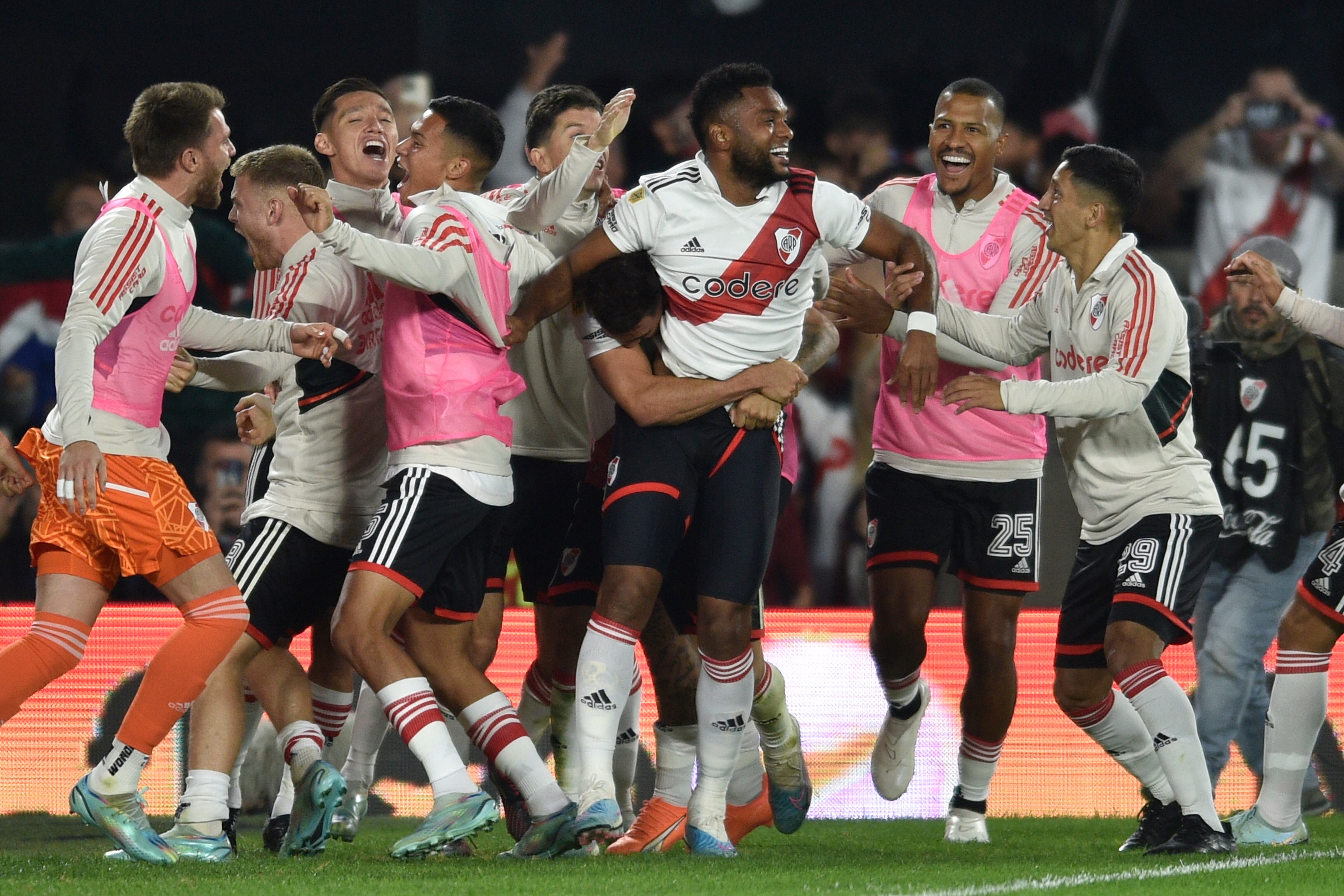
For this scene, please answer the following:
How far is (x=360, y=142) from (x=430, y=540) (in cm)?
155

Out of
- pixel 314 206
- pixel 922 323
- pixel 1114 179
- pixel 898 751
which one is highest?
pixel 1114 179

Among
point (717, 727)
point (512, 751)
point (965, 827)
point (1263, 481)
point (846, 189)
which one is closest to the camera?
point (512, 751)

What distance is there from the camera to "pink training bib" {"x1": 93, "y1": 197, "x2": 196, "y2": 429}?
14.1 feet

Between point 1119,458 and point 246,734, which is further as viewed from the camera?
point 246,734

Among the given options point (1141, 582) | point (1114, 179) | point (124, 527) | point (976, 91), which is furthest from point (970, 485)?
point (124, 527)

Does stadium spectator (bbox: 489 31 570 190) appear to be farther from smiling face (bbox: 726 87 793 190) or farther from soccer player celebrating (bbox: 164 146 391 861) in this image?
smiling face (bbox: 726 87 793 190)

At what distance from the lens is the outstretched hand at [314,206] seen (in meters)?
4.21

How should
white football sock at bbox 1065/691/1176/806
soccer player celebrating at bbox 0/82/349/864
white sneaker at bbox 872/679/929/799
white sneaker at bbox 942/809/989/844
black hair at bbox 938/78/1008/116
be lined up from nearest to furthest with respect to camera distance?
soccer player celebrating at bbox 0/82/349/864, white football sock at bbox 1065/691/1176/806, white sneaker at bbox 942/809/989/844, black hair at bbox 938/78/1008/116, white sneaker at bbox 872/679/929/799

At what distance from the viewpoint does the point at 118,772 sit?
4.23 metres

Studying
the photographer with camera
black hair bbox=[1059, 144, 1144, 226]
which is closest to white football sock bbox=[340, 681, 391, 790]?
black hair bbox=[1059, 144, 1144, 226]

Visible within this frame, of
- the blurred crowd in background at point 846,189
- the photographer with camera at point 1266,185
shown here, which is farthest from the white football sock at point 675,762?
the photographer with camera at point 1266,185

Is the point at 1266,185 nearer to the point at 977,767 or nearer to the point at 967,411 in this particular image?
the point at 967,411

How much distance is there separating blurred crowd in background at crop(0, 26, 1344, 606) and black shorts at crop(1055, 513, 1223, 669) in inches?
158

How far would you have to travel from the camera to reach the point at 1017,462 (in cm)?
554
